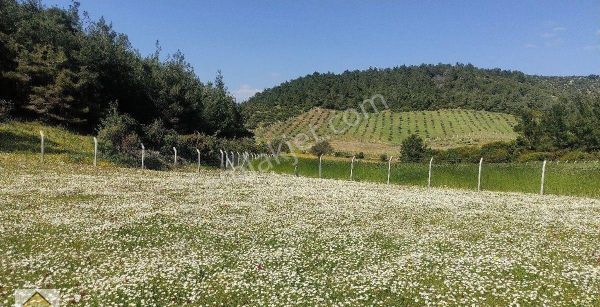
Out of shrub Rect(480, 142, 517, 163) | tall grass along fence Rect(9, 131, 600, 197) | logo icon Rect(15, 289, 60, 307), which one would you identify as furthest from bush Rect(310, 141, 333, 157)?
logo icon Rect(15, 289, 60, 307)

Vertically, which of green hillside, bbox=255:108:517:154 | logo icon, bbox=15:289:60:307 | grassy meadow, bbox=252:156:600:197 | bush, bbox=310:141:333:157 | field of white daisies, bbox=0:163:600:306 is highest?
green hillside, bbox=255:108:517:154

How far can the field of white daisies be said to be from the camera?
36.4 ft

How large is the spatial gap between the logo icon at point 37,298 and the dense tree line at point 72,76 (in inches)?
2282

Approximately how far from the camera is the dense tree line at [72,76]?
63.9m

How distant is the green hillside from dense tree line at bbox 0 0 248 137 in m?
56.3

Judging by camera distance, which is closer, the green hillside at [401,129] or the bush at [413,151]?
the bush at [413,151]

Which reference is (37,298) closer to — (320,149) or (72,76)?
(72,76)

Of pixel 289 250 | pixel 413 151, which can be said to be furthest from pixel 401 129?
pixel 289 250

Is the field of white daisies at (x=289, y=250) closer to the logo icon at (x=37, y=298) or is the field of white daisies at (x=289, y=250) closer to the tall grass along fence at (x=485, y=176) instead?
the logo icon at (x=37, y=298)

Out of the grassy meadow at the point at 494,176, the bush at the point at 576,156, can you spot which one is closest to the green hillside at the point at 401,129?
the bush at the point at 576,156

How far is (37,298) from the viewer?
10.2 meters

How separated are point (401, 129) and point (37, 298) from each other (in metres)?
169

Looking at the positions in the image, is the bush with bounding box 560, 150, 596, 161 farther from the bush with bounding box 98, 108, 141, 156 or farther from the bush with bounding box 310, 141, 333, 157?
the bush with bounding box 98, 108, 141, 156

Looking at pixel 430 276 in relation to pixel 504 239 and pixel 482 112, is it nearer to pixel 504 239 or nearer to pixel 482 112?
pixel 504 239
